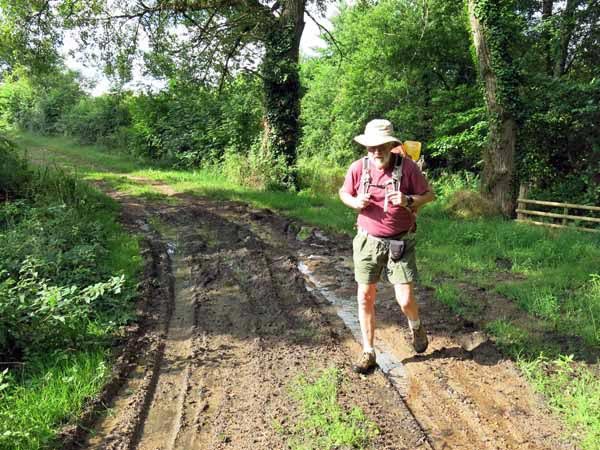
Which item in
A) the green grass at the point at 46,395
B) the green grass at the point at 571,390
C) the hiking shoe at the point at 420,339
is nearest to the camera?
the green grass at the point at 46,395

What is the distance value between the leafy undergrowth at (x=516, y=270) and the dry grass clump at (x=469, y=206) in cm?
26

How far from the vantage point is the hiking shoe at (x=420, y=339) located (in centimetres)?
415

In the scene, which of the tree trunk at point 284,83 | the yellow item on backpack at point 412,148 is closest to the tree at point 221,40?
the tree trunk at point 284,83

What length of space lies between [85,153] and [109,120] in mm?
5123

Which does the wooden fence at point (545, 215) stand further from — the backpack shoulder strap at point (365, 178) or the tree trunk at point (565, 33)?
the backpack shoulder strap at point (365, 178)

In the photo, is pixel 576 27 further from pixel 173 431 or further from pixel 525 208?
pixel 173 431

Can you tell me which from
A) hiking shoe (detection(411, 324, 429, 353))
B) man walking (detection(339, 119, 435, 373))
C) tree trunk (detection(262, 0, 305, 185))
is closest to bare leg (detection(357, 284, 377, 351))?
man walking (detection(339, 119, 435, 373))

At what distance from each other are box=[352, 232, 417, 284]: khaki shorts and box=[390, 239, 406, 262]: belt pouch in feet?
0.16

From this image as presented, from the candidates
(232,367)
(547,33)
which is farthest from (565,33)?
(232,367)

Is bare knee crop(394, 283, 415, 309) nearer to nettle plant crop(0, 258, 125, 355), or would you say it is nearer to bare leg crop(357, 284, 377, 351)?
bare leg crop(357, 284, 377, 351)

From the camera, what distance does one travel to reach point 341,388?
142 inches

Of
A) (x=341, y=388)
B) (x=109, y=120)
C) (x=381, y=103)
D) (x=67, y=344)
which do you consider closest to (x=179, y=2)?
(x=381, y=103)

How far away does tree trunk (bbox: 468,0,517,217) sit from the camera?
1162cm

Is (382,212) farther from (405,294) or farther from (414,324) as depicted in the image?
(414,324)
